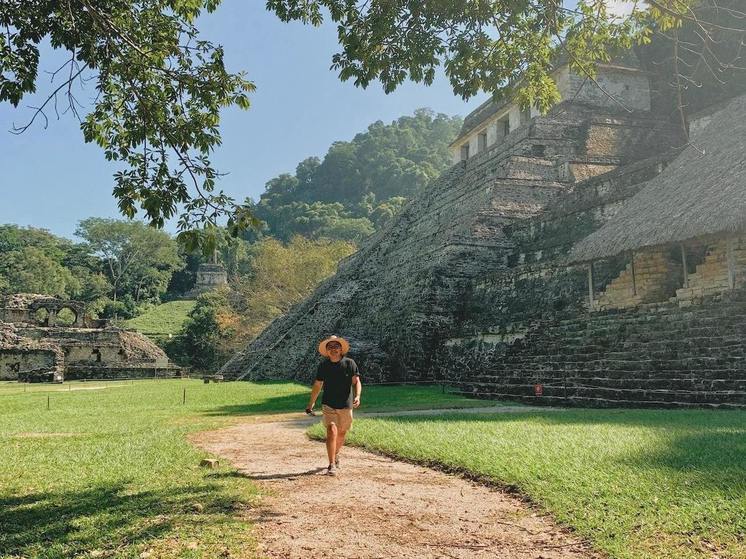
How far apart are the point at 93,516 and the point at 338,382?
221 cm

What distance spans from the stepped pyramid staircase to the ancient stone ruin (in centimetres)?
1926

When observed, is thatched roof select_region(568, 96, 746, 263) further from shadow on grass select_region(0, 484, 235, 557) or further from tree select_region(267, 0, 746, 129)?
shadow on grass select_region(0, 484, 235, 557)

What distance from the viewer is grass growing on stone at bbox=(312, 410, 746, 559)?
3.29 m

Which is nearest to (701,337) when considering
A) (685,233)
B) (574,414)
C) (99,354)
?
(685,233)

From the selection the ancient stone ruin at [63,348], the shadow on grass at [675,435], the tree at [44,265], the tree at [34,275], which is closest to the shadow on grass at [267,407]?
the shadow on grass at [675,435]

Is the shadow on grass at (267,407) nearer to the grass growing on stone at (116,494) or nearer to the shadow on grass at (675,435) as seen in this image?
the grass growing on stone at (116,494)

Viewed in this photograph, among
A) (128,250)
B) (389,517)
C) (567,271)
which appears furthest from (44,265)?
(389,517)

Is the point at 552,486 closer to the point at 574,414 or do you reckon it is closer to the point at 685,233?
the point at 574,414

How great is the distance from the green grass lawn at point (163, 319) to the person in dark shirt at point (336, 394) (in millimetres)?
43218

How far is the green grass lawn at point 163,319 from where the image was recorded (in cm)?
4828

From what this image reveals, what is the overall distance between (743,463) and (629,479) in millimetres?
977

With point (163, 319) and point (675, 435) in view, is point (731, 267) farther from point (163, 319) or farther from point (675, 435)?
point (163, 319)

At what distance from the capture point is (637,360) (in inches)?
399

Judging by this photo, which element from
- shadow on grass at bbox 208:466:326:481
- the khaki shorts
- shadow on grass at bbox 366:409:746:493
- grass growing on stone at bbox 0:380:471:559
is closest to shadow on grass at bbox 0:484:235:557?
grass growing on stone at bbox 0:380:471:559
